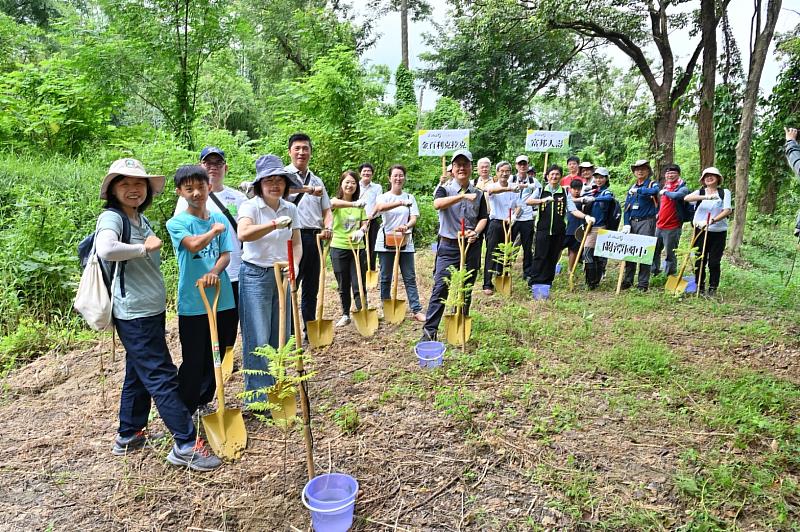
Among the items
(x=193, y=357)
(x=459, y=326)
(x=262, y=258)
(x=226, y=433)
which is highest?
(x=262, y=258)

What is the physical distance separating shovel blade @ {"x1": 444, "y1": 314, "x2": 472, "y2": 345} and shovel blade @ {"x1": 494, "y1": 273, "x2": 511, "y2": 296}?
7.06ft

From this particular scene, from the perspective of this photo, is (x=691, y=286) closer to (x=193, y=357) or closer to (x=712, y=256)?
(x=712, y=256)

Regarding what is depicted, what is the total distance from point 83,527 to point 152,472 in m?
0.46

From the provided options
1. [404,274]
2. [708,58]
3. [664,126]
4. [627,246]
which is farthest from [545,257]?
[664,126]

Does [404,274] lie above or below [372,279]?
above

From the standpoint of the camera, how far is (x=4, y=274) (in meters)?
5.67

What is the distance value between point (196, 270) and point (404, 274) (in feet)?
9.41

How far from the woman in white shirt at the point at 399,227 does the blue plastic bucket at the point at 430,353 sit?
125cm

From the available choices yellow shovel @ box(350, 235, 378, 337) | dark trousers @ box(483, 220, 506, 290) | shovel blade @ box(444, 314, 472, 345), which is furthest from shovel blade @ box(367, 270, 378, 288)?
shovel blade @ box(444, 314, 472, 345)

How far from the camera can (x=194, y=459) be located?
2957 millimetres

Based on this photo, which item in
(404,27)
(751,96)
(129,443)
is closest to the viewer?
(129,443)

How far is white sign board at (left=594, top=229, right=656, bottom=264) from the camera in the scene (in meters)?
6.24

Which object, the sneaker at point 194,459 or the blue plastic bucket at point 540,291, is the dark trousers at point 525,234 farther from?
the sneaker at point 194,459

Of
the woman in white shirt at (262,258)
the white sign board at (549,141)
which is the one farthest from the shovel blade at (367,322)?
the white sign board at (549,141)
